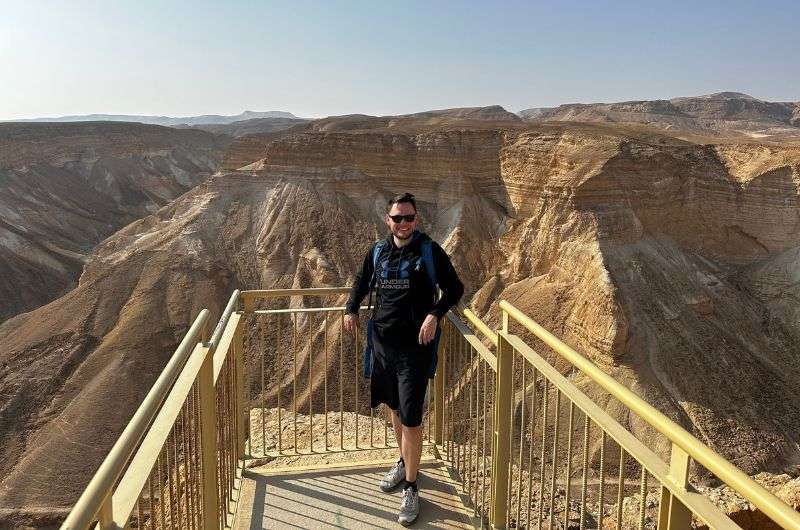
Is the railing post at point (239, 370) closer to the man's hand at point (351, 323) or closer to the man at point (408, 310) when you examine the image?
the man's hand at point (351, 323)

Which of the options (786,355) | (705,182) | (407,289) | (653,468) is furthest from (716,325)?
(653,468)

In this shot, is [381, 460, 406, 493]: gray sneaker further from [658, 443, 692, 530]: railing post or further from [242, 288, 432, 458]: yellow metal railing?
[658, 443, 692, 530]: railing post

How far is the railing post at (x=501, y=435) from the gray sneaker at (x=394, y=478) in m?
0.90

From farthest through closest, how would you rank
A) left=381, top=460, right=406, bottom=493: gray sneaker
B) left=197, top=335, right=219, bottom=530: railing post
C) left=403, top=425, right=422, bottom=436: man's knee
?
left=381, top=460, right=406, bottom=493: gray sneaker < left=403, top=425, right=422, bottom=436: man's knee < left=197, top=335, right=219, bottom=530: railing post

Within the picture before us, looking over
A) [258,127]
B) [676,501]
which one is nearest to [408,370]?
[676,501]

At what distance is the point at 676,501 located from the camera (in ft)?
6.52

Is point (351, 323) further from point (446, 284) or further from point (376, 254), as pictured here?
point (446, 284)

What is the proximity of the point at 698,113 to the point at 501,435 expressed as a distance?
303 ft

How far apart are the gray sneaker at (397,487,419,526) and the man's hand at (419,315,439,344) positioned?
131 cm

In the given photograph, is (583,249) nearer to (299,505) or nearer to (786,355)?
(786,355)

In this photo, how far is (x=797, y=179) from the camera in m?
20.7

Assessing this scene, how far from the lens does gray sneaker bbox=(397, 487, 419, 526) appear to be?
4.40 m

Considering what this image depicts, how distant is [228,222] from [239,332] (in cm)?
2305

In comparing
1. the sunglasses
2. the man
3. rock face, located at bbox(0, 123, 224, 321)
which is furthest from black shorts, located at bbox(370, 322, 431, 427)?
rock face, located at bbox(0, 123, 224, 321)
